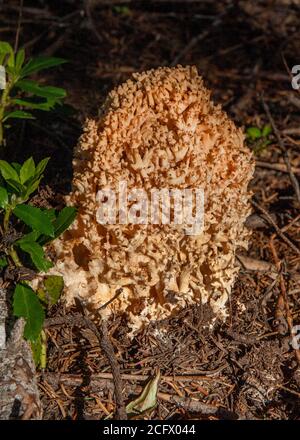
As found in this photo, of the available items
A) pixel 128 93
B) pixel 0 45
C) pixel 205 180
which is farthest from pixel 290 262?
pixel 0 45

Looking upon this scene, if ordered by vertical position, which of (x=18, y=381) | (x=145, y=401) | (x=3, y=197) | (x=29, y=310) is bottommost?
(x=145, y=401)

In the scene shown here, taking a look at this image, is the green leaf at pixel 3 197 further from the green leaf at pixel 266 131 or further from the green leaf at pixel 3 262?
the green leaf at pixel 266 131

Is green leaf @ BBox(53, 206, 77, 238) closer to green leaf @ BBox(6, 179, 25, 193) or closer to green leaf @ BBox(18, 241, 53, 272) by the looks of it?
green leaf @ BBox(18, 241, 53, 272)

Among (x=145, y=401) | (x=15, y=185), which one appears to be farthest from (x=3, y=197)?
(x=145, y=401)

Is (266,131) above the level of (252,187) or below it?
above

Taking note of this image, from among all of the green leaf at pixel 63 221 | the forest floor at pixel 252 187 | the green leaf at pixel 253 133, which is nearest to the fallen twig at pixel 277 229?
the forest floor at pixel 252 187

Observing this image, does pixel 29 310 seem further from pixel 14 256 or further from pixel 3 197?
pixel 3 197
